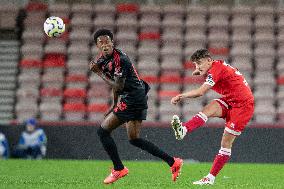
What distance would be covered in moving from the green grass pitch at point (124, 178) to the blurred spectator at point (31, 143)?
1688 mm

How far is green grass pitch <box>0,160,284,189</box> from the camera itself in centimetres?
884

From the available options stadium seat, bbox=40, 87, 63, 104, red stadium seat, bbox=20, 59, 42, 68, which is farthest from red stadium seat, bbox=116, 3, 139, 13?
stadium seat, bbox=40, 87, 63, 104

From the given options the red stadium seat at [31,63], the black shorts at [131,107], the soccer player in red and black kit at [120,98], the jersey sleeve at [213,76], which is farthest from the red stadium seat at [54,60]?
the jersey sleeve at [213,76]

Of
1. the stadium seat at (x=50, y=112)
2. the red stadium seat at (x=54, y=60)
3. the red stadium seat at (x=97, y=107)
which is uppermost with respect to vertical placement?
the red stadium seat at (x=54, y=60)

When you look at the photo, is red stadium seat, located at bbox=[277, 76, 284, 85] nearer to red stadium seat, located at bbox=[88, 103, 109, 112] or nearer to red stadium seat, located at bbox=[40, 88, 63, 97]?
red stadium seat, located at bbox=[88, 103, 109, 112]

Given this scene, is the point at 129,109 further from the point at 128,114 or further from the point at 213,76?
the point at 213,76

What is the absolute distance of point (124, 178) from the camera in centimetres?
1026

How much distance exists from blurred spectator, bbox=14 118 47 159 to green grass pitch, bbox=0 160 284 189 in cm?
169

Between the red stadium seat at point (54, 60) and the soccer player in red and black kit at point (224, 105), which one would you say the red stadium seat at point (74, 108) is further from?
the soccer player in red and black kit at point (224, 105)

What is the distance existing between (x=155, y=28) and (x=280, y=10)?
10.5 ft

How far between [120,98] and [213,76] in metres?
1.24

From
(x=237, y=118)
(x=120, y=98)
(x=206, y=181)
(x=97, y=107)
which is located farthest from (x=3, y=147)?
(x=237, y=118)

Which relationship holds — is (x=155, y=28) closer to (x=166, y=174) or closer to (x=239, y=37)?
(x=239, y=37)

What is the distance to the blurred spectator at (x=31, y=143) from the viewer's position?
15.8m
